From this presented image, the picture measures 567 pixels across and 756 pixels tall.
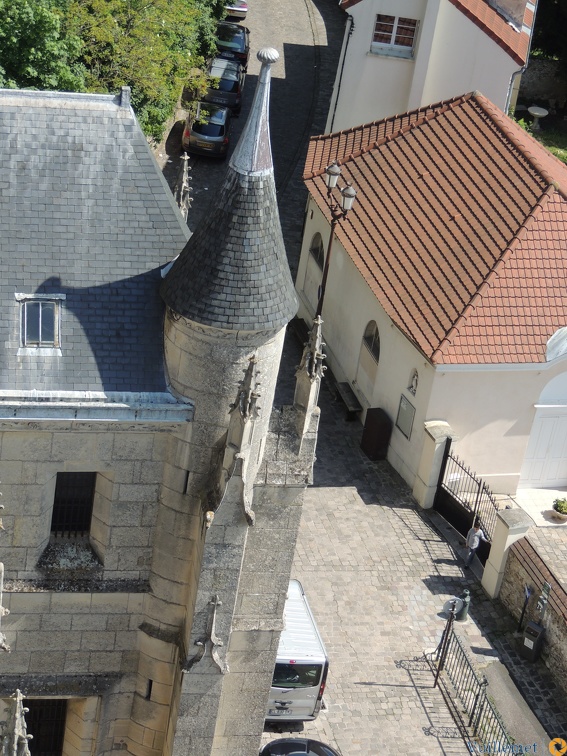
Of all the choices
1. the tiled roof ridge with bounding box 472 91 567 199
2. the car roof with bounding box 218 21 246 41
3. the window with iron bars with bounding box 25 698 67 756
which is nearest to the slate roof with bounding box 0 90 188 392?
the window with iron bars with bounding box 25 698 67 756

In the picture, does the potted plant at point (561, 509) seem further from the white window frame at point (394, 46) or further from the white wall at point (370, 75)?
the white window frame at point (394, 46)

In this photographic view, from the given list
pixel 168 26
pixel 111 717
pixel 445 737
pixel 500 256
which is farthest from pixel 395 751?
pixel 168 26

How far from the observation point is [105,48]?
58.4 meters

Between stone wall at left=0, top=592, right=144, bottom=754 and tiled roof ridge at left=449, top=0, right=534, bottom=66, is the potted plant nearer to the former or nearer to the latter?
stone wall at left=0, top=592, right=144, bottom=754

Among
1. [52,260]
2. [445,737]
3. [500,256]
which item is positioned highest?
[52,260]

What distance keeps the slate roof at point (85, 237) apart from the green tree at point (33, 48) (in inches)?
809

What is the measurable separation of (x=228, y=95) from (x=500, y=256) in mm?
27871

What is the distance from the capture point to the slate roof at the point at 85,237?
29.3m

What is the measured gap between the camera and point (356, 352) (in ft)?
170

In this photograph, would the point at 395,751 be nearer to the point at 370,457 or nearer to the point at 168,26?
the point at 370,457

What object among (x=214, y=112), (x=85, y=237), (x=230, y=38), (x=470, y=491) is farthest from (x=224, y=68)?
(x=85, y=237)

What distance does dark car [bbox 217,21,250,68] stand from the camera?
7561 centimetres

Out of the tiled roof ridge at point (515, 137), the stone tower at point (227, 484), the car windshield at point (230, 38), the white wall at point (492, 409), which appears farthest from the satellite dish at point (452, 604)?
the car windshield at point (230, 38)

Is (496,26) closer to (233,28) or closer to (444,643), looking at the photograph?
(233,28)
